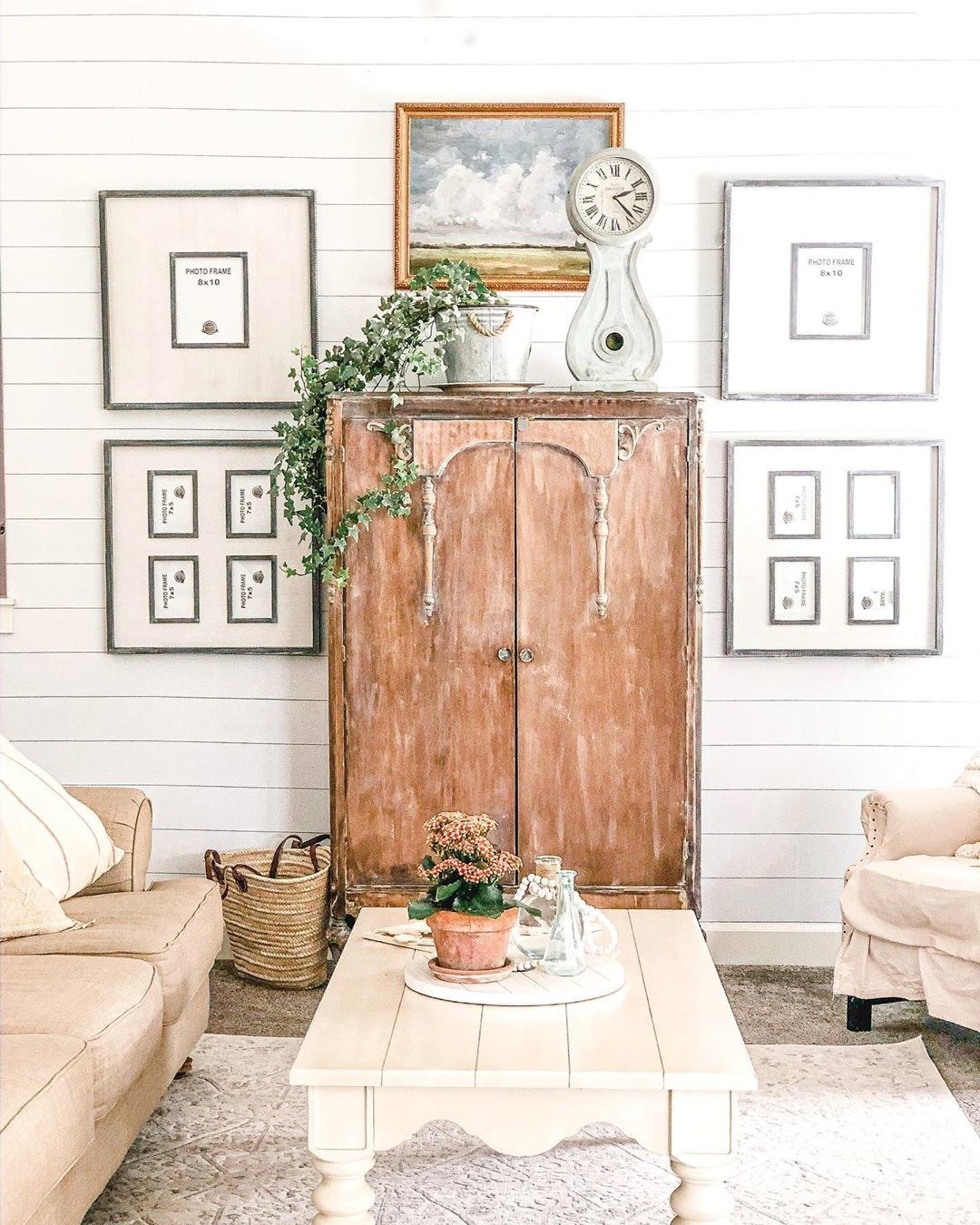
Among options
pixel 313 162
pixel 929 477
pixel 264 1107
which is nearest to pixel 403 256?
pixel 313 162

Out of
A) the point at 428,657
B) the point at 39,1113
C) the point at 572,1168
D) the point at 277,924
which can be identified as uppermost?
the point at 428,657

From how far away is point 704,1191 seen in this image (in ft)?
6.22

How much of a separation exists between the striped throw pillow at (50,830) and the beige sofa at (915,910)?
1839 millimetres

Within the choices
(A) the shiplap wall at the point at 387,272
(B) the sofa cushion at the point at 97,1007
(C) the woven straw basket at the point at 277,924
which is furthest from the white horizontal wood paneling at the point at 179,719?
(B) the sofa cushion at the point at 97,1007

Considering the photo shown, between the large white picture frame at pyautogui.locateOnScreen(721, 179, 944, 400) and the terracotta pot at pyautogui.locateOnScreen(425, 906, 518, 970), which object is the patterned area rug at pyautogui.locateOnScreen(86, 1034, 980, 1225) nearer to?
the terracotta pot at pyautogui.locateOnScreen(425, 906, 518, 970)

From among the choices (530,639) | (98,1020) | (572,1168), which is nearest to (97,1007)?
(98,1020)

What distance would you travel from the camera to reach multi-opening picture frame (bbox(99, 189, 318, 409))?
380 cm

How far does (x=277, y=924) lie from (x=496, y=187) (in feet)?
7.44

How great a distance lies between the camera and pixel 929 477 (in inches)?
151

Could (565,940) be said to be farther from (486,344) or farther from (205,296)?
(205,296)

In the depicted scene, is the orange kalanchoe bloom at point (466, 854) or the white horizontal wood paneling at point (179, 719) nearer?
the orange kalanchoe bloom at point (466, 854)

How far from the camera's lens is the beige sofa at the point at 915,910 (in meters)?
2.98

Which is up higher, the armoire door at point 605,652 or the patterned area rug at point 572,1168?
the armoire door at point 605,652

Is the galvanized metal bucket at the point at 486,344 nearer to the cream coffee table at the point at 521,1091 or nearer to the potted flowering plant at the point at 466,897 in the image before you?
the potted flowering plant at the point at 466,897
